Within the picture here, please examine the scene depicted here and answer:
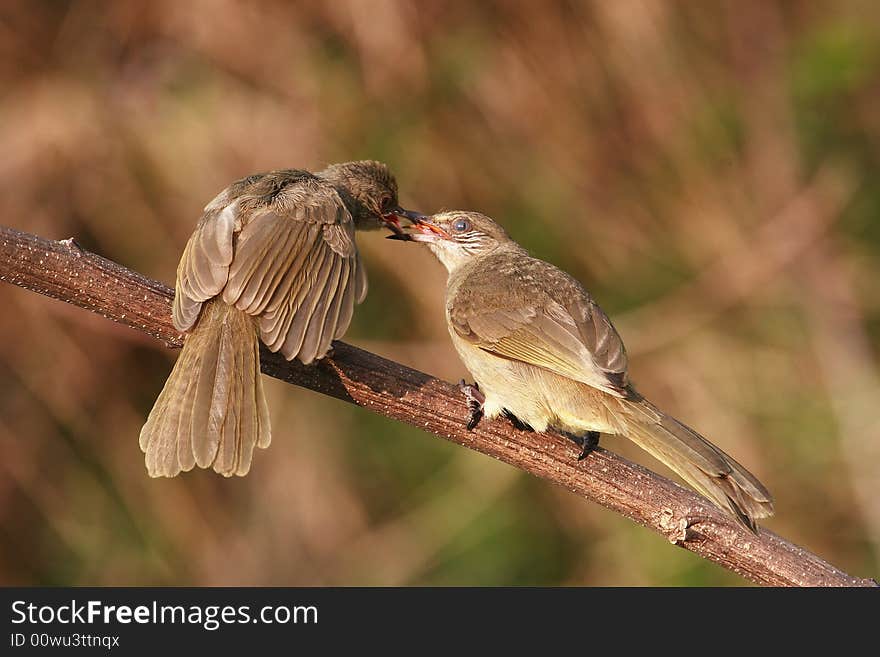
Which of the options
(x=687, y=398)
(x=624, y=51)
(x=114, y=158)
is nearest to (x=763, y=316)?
(x=687, y=398)

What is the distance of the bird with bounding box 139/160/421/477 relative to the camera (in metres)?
3.68

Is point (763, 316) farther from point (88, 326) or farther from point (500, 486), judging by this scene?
point (88, 326)

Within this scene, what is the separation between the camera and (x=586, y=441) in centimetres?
396

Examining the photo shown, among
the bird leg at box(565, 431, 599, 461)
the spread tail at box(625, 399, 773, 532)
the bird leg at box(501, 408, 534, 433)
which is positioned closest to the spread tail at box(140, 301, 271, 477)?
the bird leg at box(501, 408, 534, 433)

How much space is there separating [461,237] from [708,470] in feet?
7.02

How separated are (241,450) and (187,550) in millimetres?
4302

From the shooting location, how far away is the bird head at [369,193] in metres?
5.37

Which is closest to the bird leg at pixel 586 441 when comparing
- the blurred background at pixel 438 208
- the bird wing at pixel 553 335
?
the bird wing at pixel 553 335

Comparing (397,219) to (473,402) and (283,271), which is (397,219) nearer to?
(283,271)

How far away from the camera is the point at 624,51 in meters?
7.57

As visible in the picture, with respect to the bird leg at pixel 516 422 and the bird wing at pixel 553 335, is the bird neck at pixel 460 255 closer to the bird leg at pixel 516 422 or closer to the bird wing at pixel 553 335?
the bird wing at pixel 553 335

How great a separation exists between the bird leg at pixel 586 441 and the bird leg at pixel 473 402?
0.34m

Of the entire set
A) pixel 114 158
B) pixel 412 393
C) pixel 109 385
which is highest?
pixel 412 393

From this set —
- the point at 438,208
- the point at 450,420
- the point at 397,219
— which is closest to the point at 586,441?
the point at 450,420
